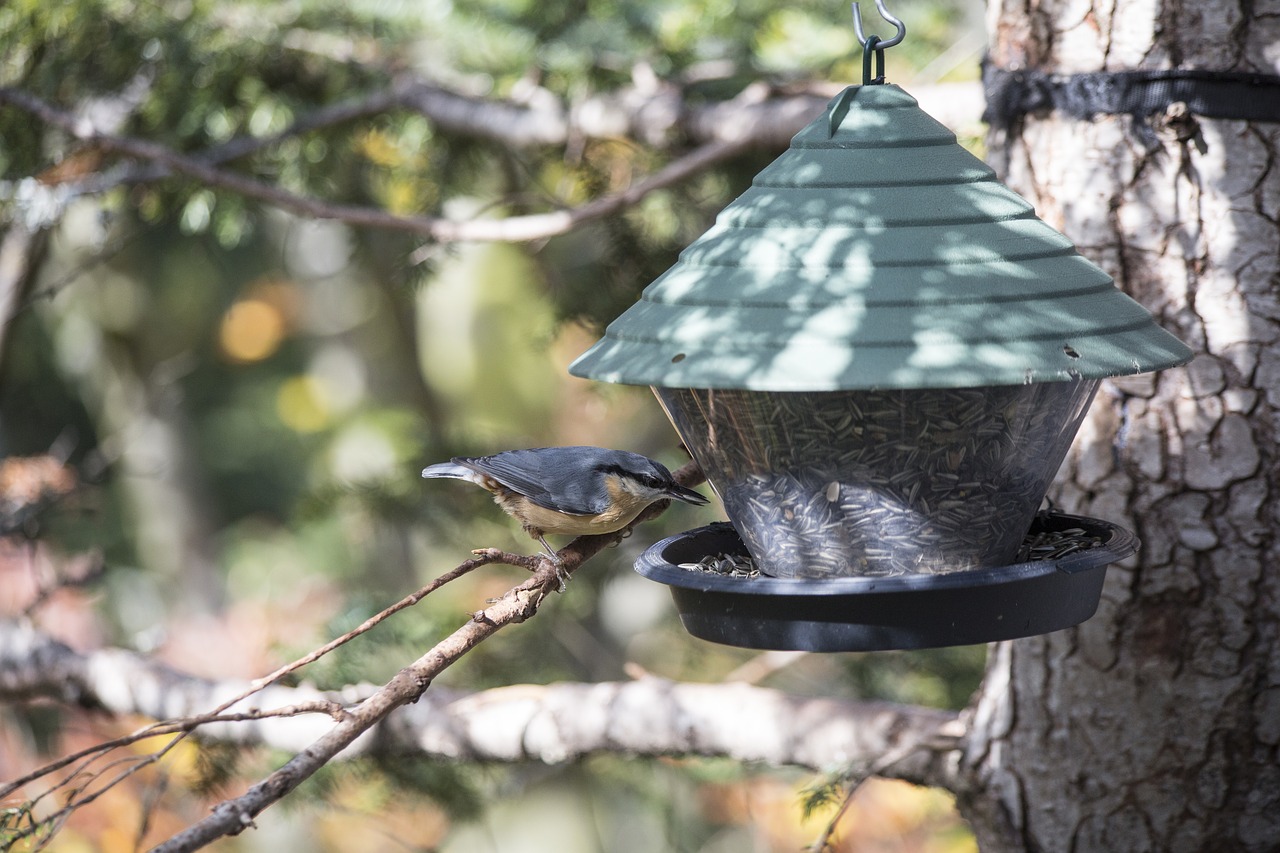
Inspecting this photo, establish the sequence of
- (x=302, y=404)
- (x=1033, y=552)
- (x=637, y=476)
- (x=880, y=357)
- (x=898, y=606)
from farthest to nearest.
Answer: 1. (x=302, y=404)
2. (x=637, y=476)
3. (x=1033, y=552)
4. (x=898, y=606)
5. (x=880, y=357)

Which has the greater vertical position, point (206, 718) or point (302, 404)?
point (206, 718)

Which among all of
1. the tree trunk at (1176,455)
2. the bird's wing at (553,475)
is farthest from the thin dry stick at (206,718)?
the tree trunk at (1176,455)

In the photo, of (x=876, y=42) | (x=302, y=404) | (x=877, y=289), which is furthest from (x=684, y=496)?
(x=302, y=404)

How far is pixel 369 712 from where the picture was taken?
165 centimetres

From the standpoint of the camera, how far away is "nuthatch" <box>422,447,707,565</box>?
2.44 metres

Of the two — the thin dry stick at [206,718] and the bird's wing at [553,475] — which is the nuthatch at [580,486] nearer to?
the bird's wing at [553,475]

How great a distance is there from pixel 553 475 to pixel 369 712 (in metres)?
0.91

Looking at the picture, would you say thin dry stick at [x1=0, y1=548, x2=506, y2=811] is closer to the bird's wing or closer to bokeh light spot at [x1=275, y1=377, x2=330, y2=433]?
the bird's wing

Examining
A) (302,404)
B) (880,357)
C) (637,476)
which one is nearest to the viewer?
(880,357)

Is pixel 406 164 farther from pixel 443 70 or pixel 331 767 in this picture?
pixel 331 767

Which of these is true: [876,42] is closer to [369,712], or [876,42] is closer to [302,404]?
[369,712]

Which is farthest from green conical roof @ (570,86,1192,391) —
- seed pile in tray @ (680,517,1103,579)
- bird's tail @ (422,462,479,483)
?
bird's tail @ (422,462,479,483)

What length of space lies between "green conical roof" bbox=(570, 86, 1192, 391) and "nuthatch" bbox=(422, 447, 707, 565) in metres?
0.55

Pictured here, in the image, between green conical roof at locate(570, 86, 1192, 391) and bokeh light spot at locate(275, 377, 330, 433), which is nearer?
green conical roof at locate(570, 86, 1192, 391)
